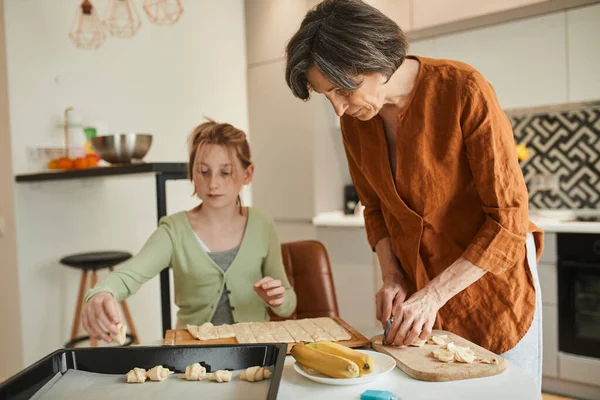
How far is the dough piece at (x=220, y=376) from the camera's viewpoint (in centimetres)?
98

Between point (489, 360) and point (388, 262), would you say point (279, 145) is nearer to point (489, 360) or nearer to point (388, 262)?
point (388, 262)

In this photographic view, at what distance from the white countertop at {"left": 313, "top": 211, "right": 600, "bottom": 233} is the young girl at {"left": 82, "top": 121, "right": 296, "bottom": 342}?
1.65 metres

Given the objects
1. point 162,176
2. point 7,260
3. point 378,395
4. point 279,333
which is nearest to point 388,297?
point 279,333

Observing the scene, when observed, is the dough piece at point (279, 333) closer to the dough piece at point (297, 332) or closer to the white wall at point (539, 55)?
the dough piece at point (297, 332)

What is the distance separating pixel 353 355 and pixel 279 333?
10.9 inches

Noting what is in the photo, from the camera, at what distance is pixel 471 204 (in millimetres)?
1322

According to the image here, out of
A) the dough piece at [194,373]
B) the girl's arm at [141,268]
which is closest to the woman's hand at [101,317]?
the girl's arm at [141,268]

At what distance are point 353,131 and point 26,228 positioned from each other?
2538mm

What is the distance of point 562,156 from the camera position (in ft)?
11.0

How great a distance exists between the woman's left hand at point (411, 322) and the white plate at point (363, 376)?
0.19 ft

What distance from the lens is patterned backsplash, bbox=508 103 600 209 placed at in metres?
3.24

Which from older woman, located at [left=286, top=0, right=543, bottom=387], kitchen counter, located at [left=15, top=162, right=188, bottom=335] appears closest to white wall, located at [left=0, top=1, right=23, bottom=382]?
kitchen counter, located at [left=15, top=162, right=188, bottom=335]

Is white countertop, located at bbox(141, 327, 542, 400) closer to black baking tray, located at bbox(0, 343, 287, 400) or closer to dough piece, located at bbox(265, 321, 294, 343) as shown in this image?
black baking tray, located at bbox(0, 343, 287, 400)

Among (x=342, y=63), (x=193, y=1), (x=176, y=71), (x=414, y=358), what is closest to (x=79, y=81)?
(x=176, y=71)
